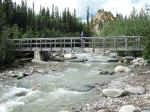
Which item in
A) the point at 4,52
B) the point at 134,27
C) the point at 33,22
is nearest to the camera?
the point at 4,52

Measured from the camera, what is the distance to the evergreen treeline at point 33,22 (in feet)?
106

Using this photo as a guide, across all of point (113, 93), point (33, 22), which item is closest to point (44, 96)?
point (113, 93)

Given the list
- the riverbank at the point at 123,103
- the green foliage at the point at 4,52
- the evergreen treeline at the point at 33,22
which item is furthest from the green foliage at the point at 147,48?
the evergreen treeline at the point at 33,22

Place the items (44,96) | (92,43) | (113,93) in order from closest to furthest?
(113,93)
(44,96)
(92,43)

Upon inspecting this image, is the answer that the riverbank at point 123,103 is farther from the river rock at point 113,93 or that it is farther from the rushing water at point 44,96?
the rushing water at point 44,96

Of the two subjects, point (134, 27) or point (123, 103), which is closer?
point (123, 103)

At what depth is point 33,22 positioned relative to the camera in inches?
1868

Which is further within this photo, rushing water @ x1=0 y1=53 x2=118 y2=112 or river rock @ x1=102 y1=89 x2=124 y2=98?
river rock @ x1=102 y1=89 x2=124 y2=98

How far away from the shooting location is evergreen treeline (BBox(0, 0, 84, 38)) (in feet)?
106

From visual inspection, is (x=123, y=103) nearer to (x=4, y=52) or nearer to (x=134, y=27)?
(x=4, y=52)

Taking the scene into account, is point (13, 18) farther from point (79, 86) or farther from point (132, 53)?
point (79, 86)

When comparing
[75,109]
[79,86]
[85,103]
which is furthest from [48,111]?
[79,86]

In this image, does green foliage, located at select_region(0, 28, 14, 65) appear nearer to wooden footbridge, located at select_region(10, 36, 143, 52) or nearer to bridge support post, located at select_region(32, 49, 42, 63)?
bridge support post, located at select_region(32, 49, 42, 63)

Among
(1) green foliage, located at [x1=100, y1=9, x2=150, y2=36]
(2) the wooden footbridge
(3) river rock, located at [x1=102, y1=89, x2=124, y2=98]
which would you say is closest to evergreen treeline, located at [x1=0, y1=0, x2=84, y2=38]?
(2) the wooden footbridge
